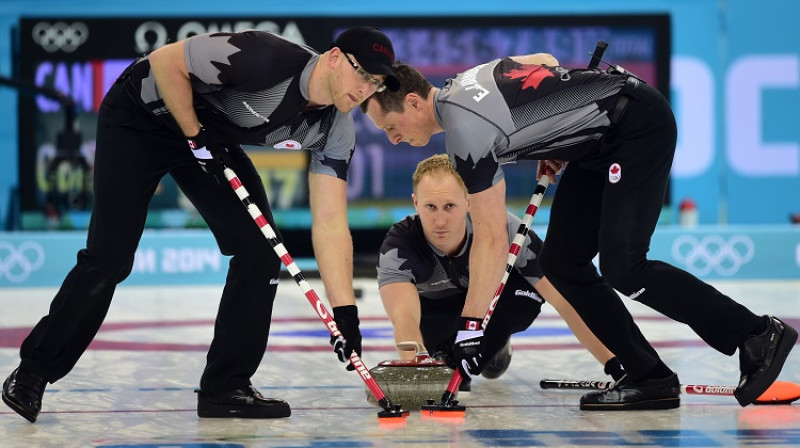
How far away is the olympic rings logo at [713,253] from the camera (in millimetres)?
10930

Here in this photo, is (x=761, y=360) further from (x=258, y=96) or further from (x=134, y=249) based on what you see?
(x=134, y=249)

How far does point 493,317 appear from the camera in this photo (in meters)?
4.76

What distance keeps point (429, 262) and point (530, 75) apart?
121cm

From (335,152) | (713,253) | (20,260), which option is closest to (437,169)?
(335,152)

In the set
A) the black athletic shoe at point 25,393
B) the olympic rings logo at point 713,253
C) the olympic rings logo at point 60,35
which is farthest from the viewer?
the olympic rings logo at point 60,35

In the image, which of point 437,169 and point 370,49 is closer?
point 370,49

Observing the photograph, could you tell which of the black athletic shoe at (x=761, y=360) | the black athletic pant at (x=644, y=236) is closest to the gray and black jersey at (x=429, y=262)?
the black athletic pant at (x=644, y=236)

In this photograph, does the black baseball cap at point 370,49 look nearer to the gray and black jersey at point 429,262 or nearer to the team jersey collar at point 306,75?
the team jersey collar at point 306,75

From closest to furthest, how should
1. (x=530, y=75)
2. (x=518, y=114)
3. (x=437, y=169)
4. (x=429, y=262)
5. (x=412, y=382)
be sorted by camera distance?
(x=518, y=114) < (x=530, y=75) < (x=412, y=382) < (x=437, y=169) < (x=429, y=262)

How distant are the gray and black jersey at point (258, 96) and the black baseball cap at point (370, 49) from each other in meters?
0.21

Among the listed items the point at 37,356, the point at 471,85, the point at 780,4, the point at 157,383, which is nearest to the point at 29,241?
the point at 157,383

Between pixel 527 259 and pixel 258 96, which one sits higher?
pixel 258 96

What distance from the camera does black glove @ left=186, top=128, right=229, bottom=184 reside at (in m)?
3.89

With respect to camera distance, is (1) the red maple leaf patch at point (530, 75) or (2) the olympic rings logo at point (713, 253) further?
(2) the olympic rings logo at point (713, 253)
